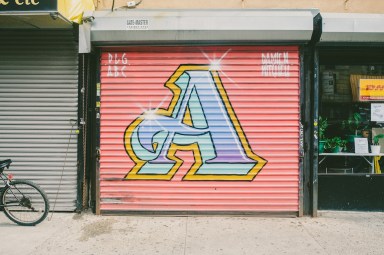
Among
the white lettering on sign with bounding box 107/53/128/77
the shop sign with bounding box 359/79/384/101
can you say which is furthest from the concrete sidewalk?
the white lettering on sign with bounding box 107/53/128/77

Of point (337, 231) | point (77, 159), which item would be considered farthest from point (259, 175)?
point (77, 159)

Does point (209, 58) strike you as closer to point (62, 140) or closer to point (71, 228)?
point (62, 140)

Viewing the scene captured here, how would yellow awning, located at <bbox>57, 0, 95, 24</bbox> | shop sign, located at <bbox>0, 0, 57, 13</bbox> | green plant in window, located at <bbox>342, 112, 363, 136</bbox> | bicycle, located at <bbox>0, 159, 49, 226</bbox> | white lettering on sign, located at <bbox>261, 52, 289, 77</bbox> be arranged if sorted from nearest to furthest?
shop sign, located at <bbox>0, 0, 57, 13</bbox> < yellow awning, located at <bbox>57, 0, 95, 24</bbox> < bicycle, located at <bbox>0, 159, 49, 226</bbox> < white lettering on sign, located at <bbox>261, 52, 289, 77</bbox> < green plant in window, located at <bbox>342, 112, 363, 136</bbox>

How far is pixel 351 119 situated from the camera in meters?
7.46

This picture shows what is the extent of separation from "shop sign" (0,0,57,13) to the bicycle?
2.47 metres

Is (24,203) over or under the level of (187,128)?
under

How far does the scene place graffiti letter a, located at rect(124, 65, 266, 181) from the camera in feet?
23.1

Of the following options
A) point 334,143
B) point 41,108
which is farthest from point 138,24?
point 334,143

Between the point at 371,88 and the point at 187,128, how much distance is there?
11.6 ft

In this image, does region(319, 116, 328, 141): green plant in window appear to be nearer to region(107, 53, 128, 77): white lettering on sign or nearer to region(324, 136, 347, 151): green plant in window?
region(324, 136, 347, 151): green plant in window

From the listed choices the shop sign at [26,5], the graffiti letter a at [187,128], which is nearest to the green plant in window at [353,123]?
the graffiti letter a at [187,128]

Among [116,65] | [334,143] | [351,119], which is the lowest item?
[334,143]

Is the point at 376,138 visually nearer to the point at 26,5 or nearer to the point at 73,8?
the point at 73,8

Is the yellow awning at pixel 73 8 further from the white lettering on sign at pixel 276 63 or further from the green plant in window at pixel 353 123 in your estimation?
the green plant in window at pixel 353 123
